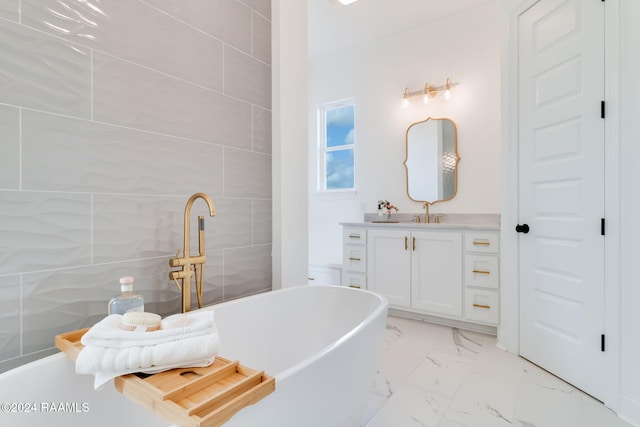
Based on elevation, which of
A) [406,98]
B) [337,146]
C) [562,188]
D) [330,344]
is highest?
[406,98]

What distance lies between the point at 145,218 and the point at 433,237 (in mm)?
2278

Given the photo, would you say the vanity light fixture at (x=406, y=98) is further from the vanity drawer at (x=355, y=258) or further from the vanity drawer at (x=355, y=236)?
the vanity drawer at (x=355, y=258)

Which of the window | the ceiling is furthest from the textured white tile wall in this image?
the window

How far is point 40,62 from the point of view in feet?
3.37

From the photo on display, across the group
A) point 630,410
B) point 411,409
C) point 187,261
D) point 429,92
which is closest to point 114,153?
point 187,261

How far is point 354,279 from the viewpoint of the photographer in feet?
10.8

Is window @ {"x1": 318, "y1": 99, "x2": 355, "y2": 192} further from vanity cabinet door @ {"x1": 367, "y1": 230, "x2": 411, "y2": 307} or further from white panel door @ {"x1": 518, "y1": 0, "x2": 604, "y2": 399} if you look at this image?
white panel door @ {"x1": 518, "y1": 0, "x2": 604, "y2": 399}

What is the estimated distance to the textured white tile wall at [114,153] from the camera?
992 mm

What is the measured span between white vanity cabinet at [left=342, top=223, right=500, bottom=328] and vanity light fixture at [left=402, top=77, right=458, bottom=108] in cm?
140

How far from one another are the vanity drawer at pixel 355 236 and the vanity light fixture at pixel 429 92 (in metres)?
→ 1.47

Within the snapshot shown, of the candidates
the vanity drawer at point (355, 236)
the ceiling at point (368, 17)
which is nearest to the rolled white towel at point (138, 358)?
the vanity drawer at point (355, 236)

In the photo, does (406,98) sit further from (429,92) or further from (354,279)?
(354,279)

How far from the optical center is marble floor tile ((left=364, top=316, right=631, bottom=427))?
5.06 ft

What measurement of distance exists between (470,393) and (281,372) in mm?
1300
